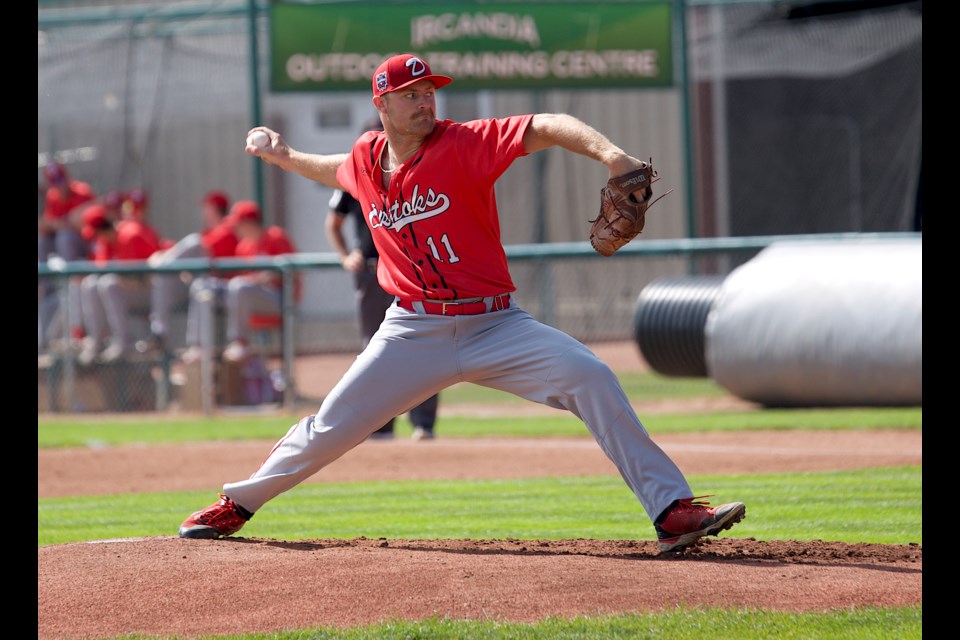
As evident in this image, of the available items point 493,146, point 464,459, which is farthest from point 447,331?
point 464,459

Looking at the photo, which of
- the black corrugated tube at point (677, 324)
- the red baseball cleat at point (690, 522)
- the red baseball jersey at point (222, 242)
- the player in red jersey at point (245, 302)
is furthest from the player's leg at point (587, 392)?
the red baseball jersey at point (222, 242)

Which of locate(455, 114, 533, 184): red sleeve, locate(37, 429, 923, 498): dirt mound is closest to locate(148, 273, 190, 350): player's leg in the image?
locate(37, 429, 923, 498): dirt mound

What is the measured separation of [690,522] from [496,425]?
735 centimetres

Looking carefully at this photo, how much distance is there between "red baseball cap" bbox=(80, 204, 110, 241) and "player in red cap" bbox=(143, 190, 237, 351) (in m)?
0.64

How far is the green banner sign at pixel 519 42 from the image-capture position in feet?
54.0

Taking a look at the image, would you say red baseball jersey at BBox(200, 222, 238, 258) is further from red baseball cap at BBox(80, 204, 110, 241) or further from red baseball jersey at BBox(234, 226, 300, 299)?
red baseball cap at BBox(80, 204, 110, 241)

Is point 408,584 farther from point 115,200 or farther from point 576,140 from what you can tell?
point 115,200

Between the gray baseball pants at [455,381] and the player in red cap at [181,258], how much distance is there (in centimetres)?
874

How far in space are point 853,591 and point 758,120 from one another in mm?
16259

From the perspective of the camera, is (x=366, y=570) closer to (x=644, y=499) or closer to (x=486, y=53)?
(x=644, y=499)

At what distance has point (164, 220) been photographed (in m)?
19.9

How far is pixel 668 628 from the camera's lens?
14.2 ft

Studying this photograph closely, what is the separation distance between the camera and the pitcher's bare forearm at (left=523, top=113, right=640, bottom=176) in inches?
195

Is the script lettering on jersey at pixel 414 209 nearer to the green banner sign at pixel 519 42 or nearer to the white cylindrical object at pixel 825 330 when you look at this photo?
the white cylindrical object at pixel 825 330
